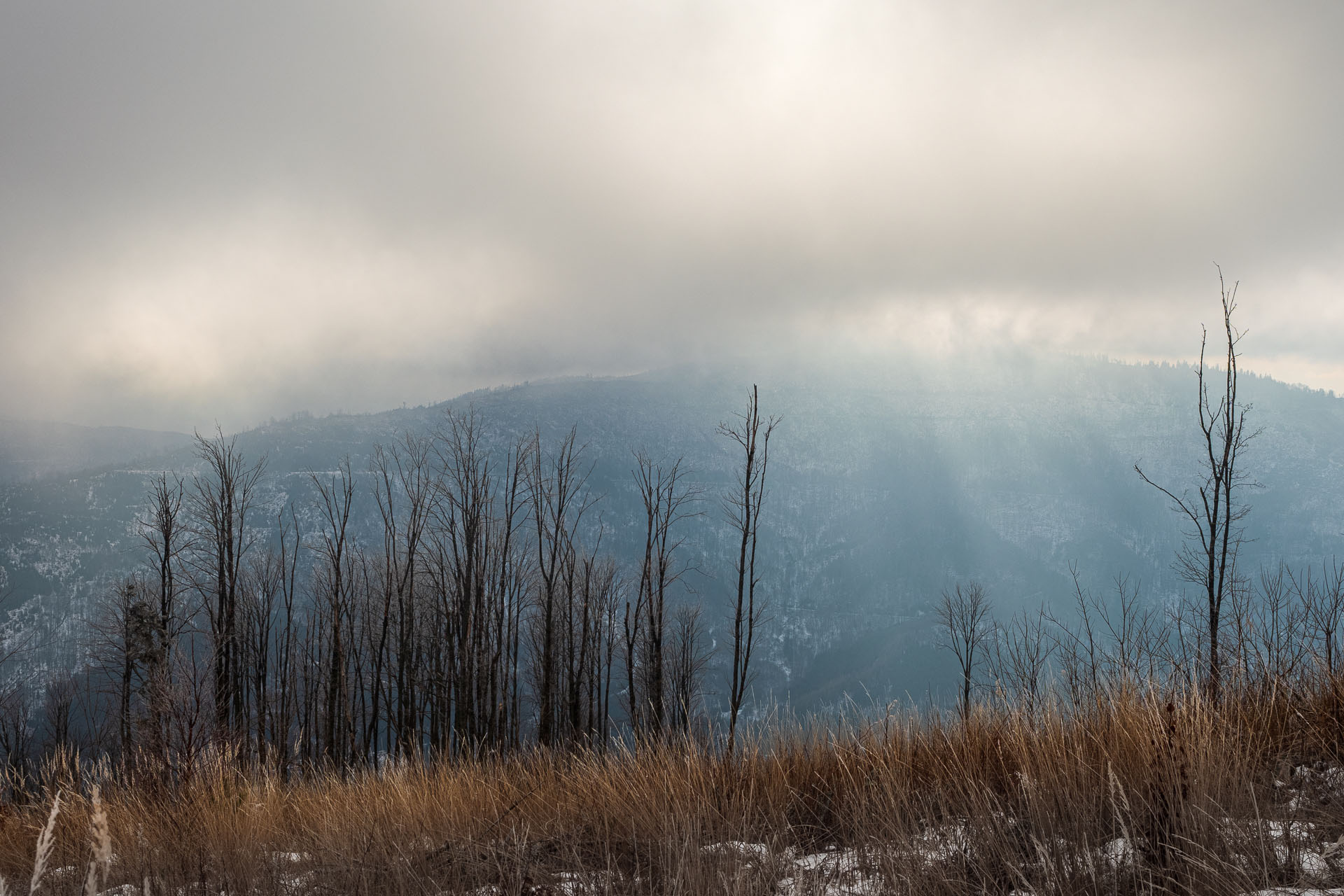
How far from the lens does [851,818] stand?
5.29m

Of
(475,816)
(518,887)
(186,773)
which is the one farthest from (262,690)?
(518,887)

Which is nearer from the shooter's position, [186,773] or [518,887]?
[518,887]

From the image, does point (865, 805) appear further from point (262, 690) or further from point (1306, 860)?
point (262, 690)

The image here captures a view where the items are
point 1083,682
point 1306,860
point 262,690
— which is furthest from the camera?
point 262,690

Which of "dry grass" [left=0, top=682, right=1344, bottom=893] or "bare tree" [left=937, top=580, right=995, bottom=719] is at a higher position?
"dry grass" [left=0, top=682, right=1344, bottom=893]

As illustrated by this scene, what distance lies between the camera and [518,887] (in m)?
4.29

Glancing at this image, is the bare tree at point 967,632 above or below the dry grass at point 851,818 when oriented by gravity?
below

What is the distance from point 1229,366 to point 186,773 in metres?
17.3

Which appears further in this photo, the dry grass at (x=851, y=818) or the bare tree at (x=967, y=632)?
the bare tree at (x=967, y=632)

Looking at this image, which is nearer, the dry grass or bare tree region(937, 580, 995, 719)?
the dry grass

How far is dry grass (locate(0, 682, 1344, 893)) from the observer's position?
12.1 feet

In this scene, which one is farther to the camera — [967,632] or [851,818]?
[967,632]

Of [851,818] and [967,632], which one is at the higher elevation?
[851,818]

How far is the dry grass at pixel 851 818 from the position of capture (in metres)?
3.70
